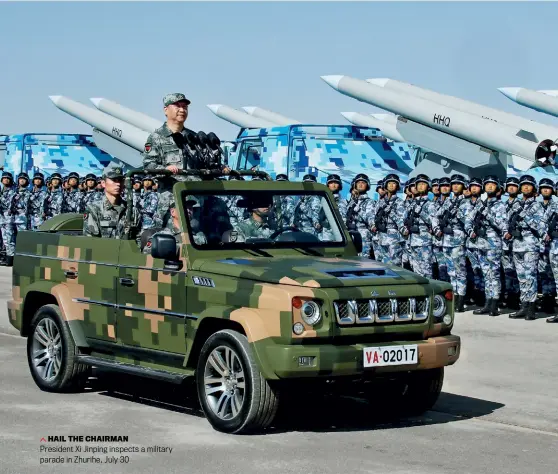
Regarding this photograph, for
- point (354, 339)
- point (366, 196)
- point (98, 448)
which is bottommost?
point (98, 448)

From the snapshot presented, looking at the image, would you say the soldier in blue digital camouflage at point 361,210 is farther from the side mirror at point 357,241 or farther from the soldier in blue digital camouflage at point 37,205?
the side mirror at point 357,241

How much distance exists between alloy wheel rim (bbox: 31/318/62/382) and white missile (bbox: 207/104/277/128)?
35560mm

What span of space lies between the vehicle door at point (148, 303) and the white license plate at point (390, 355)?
1389 millimetres

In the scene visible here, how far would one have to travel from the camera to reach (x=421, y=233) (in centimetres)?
1869

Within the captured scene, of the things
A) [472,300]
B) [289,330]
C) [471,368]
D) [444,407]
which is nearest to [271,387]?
[289,330]

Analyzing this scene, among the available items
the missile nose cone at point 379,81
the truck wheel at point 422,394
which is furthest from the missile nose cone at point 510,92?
the truck wheel at point 422,394

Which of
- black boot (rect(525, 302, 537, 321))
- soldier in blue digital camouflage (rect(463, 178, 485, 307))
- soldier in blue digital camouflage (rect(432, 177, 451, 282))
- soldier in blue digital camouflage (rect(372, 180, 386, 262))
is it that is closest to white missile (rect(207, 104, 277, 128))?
soldier in blue digital camouflage (rect(372, 180, 386, 262))

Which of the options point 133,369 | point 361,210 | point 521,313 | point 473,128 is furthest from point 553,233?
point 473,128

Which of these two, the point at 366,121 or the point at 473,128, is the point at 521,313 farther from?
the point at 366,121

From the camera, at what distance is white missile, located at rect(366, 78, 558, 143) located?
2716 centimetres

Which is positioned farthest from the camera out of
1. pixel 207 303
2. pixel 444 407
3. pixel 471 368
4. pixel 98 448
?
pixel 471 368

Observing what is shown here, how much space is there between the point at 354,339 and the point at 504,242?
9286mm

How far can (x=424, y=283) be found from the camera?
28.6 feet

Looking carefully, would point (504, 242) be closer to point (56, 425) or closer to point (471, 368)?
point (471, 368)
